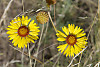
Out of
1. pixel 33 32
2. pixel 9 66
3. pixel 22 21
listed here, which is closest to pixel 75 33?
pixel 33 32

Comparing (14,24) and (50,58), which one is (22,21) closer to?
(14,24)

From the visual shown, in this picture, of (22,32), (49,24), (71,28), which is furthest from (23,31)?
(71,28)

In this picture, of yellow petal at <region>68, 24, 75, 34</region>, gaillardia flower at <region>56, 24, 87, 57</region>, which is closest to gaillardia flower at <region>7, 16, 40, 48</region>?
gaillardia flower at <region>56, 24, 87, 57</region>

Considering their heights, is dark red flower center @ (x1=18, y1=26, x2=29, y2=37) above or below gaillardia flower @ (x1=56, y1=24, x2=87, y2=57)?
above

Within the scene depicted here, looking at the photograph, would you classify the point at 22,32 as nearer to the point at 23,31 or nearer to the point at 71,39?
the point at 23,31

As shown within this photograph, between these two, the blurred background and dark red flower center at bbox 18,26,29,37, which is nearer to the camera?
dark red flower center at bbox 18,26,29,37

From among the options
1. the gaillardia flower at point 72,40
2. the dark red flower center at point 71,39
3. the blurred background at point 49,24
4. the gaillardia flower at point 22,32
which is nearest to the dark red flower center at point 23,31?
the gaillardia flower at point 22,32

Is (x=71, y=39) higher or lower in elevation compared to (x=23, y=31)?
lower

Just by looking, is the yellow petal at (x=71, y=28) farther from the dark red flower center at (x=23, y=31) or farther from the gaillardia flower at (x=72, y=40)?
the dark red flower center at (x=23, y=31)

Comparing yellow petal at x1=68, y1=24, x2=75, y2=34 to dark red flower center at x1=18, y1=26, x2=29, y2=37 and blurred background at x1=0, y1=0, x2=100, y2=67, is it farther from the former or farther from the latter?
dark red flower center at x1=18, y1=26, x2=29, y2=37
